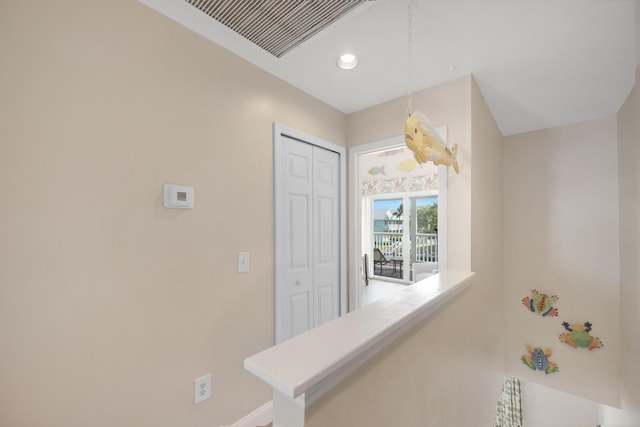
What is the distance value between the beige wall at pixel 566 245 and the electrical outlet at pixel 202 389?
2696 mm

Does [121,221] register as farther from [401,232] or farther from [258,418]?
[401,232]

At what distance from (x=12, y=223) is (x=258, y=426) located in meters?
1.72

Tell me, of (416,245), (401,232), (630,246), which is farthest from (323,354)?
(401,232)

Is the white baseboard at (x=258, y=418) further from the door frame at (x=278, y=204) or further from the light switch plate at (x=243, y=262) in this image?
the light switch plate at (x=243, y=262)

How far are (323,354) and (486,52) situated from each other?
2.00 meters

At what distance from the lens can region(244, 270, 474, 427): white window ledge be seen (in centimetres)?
58

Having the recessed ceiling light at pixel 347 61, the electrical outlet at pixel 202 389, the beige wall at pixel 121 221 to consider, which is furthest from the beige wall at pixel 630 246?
the electrical outlet at pixel 202 389

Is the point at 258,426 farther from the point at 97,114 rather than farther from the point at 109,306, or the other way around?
the point at 97,114

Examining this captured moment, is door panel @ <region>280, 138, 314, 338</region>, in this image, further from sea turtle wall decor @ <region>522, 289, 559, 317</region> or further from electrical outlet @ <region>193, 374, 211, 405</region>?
sea turtle wall decor @ <region>522, 289, 559, 317</region>

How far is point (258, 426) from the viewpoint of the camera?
1.70 metres

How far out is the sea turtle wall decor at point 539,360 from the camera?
7.61ft

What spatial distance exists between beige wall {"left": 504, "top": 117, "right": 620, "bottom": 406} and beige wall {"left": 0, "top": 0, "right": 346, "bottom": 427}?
246cm

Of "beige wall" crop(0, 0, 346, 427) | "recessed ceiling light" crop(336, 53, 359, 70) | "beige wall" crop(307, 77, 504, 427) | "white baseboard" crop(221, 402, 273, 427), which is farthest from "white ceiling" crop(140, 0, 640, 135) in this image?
"white baseboard" crop(221, 402, 273, 427)

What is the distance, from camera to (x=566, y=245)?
2268 millimetres
